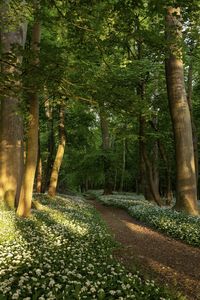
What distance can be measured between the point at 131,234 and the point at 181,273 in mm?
5295

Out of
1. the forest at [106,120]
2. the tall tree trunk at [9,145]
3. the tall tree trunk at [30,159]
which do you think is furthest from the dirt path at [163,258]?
the tall tree trunk at [9,145]

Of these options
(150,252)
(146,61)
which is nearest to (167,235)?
(150,252)

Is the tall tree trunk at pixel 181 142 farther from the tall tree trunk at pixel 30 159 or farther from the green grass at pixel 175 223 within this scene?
the tall tree trunk at pixel 30 159

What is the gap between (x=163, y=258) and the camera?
9539 mm

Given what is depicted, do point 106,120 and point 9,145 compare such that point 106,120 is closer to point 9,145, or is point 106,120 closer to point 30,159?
point 30,159

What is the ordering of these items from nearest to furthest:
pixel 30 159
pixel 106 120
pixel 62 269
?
pixel 62 269, pixel 106 120, pixel 30 159

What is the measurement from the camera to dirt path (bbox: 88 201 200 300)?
7.30 metres

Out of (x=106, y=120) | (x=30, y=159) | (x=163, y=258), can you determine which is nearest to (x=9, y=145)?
(x=30, y=159)

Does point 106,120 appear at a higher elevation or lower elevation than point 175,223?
higher

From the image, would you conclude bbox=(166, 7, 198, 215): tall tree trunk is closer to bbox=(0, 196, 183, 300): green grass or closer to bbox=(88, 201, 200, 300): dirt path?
bbox=(88, 201, 200, 300): dirt path

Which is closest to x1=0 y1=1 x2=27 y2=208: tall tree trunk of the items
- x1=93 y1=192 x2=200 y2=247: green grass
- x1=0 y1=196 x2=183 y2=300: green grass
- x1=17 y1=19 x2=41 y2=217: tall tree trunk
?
x1=17 y1=19 x2=41 y2=217: tall tree trunk

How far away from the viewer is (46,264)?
6586mm

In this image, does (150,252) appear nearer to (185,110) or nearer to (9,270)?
(9,270)

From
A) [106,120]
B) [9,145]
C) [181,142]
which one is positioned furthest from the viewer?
[181,142]
